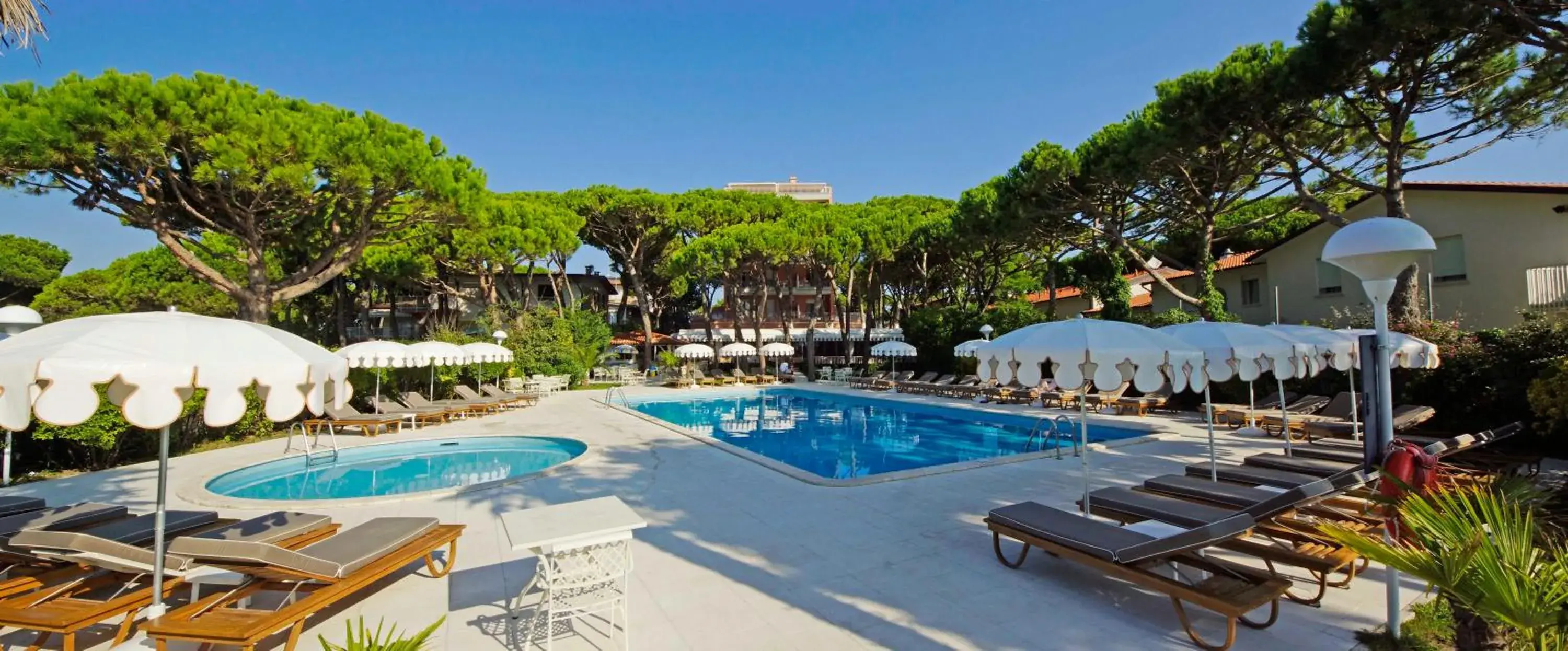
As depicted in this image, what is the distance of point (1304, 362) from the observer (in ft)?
23.5

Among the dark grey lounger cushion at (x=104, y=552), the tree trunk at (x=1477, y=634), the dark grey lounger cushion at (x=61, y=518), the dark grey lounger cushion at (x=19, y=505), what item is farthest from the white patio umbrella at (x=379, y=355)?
the tree trunk at (x=1477, y=634)

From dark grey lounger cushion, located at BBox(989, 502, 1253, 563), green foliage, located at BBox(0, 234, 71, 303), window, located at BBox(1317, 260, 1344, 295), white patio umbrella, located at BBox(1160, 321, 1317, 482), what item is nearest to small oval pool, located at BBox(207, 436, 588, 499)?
dark grey lounger cushion, located at BBox(989, 502, 1253, 563)

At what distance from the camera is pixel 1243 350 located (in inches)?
247

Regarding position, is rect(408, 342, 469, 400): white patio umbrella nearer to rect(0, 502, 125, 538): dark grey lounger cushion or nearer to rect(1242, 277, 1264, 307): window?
rect(0, 502, 125, 538): dark grey lounger cushion

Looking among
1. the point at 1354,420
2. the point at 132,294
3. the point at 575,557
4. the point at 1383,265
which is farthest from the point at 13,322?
the point at 132,294

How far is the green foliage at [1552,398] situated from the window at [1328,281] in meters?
11.4

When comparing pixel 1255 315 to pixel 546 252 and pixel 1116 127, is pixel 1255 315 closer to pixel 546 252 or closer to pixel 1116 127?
pixel 1116 127

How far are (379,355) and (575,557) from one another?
12270 millimetres

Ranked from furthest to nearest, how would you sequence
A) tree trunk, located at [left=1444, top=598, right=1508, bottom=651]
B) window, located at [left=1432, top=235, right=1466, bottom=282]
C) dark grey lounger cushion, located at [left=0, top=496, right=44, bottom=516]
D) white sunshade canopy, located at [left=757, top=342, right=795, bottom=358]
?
white sunshade canopy, located at [left=757, top=342, right=795, bottom=358] < window, located at [left=1432, top=235, right=1466, bottom=282] < dark grey lounger cushion, located at [left=0, top=496, right=44, bottom=516] < tree trunk, located at [left=1444, top=598, right=1508, bottom=651]

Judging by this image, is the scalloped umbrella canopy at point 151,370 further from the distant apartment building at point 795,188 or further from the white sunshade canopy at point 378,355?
the distant apartment building at point 795,188

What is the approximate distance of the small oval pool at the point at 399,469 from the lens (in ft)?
33.0

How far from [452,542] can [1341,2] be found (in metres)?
16.1

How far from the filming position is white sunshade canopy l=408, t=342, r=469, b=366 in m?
14.7

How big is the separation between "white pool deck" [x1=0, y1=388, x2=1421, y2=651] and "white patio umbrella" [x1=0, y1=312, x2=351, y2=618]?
1624 mm
